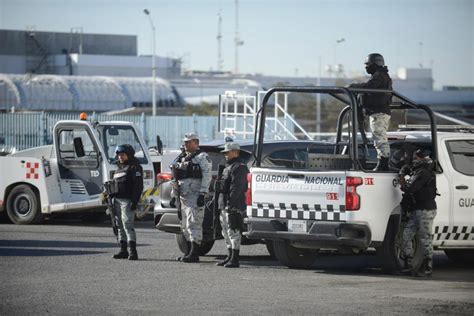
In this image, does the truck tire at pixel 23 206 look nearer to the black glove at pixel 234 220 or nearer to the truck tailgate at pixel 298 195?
the black glove at pixel 234 220

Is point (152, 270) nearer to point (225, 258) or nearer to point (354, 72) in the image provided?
point (225, 258)

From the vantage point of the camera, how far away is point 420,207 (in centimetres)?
1316

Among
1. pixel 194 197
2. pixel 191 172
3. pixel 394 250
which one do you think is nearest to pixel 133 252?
pixel 194 197

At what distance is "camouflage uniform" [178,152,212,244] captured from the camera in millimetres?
14527

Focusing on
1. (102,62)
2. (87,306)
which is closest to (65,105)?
(102,62)

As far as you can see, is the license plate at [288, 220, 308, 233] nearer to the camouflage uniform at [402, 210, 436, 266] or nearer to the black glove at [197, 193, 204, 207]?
the camouflage uniform at [402, 210, 436, 266]

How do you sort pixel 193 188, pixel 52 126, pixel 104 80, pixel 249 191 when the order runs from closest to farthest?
pixel 249 191 < pixel 193 188 < pixel 52 126 < pixel 104 80

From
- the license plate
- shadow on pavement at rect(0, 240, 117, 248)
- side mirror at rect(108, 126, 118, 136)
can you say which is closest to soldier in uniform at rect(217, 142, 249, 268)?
the license plate

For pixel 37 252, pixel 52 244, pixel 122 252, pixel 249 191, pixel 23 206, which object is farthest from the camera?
pixel 23 206

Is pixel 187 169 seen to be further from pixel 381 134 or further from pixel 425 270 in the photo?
pixel 425 270

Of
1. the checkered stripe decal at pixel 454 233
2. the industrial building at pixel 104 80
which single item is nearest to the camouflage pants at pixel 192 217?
the checkered stripe decal at pixel 454 233

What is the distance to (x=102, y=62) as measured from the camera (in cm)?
9562

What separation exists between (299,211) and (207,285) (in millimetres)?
1849

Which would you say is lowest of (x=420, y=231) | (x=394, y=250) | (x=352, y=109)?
(x=394, y=250)
